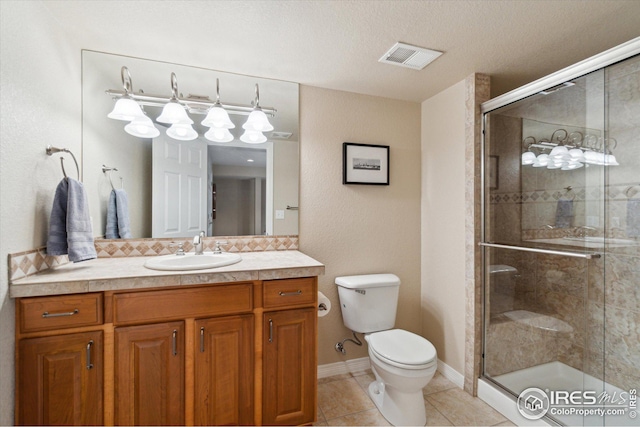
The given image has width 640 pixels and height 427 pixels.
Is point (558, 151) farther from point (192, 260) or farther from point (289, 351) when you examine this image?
point (192, 260)

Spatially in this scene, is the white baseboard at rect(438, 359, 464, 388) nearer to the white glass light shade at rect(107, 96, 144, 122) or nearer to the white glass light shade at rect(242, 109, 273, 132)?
the white glass light shade at rect(242, 109, 273, 132)

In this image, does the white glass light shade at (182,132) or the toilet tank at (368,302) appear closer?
the white glass light shade at (182,132)

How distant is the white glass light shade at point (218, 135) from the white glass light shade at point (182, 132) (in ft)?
0.29

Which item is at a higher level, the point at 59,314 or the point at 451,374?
the point at 59,314

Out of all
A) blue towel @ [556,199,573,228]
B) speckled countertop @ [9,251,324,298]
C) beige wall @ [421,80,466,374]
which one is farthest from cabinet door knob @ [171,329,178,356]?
blue towel @ [556,199,573,228]

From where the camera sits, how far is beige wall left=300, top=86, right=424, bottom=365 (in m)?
2.15

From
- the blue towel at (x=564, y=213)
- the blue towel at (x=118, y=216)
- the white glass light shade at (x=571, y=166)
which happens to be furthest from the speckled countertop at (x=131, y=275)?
the white glass light shade at (x=571, y=166)

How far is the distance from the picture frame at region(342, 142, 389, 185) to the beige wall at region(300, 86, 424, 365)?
0.05m

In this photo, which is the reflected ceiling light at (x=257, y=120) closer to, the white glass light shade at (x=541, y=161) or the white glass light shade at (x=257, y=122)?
the white glass light shade at (x=257, y=122)

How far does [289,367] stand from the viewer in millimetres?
1513

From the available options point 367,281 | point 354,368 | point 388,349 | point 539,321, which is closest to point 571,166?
point 539,321

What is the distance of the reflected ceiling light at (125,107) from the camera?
64.0 inches

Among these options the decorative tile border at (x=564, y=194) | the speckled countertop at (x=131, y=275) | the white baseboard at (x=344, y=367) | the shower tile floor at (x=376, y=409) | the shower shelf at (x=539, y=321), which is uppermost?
the decorative tile border at (x=564, y=194)

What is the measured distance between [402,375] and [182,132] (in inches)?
79.0
